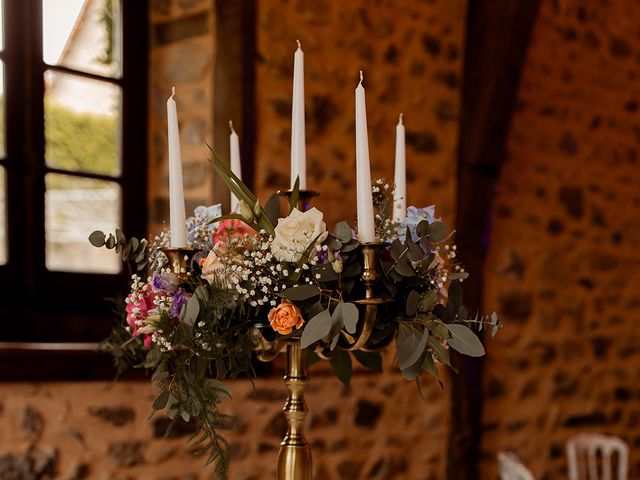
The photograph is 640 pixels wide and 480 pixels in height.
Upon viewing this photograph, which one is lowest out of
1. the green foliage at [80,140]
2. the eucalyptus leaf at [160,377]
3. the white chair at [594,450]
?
the white chair at [594,450]

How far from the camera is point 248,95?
2279 millimetres

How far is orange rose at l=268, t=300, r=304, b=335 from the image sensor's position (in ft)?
3.59

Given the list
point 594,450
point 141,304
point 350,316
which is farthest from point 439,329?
point 594,450

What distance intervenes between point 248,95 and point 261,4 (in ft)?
0.88

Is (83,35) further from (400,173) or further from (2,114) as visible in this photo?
(400,173)

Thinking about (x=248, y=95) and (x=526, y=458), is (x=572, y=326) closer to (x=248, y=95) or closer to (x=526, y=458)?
(x=526, y=458)

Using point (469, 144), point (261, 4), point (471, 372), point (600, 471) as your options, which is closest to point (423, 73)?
point (469, 144)

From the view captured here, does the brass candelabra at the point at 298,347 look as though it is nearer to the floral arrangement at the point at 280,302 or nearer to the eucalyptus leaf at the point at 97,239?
the floral arrangement at the point at 280,302

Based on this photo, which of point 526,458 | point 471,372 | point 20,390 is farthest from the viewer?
point 526,458

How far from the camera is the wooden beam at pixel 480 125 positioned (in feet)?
9.34

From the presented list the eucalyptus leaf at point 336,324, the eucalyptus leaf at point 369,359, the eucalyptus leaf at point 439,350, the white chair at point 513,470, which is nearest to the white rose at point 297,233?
the eucalyptus leaf at point 336,324

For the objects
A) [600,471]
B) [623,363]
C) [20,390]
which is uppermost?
[20,390]

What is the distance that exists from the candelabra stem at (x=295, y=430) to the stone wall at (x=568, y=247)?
2020 millimetres

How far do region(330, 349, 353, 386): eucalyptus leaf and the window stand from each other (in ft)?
3.44
